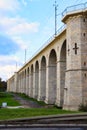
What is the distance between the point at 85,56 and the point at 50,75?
58.0 ft

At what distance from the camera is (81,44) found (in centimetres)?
3853

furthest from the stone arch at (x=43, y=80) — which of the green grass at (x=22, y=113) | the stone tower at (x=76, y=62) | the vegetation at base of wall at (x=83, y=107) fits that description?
the green grass at (x=22, y=113)

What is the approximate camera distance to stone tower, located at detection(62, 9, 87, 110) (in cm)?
3797

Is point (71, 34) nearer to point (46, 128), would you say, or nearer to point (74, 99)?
point (74, 99)

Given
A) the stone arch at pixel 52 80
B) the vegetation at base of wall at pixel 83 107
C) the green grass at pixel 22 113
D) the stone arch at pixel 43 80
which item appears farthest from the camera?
the stone arch at pixel 43 80

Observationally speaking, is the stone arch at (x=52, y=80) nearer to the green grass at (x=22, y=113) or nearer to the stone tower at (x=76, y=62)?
the stone tower at (x=76, y=62)

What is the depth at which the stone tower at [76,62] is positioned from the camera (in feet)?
125

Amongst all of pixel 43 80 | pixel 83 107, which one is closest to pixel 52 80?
pixel 43 80

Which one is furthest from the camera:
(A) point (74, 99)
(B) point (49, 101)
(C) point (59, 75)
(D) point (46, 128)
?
(B) point (49, 101)

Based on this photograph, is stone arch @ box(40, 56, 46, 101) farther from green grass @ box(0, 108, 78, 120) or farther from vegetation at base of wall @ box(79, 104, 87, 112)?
green grass @ box(0, 108, 78, 120)

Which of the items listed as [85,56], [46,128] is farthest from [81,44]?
[46,128]

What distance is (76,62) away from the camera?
38.7 meters

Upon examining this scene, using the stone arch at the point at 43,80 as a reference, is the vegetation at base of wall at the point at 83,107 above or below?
below

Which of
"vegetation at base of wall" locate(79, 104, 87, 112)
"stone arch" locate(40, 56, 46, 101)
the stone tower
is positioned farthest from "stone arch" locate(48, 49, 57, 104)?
"vegetation at base of wall" locate(79, 104, 87, 112)
